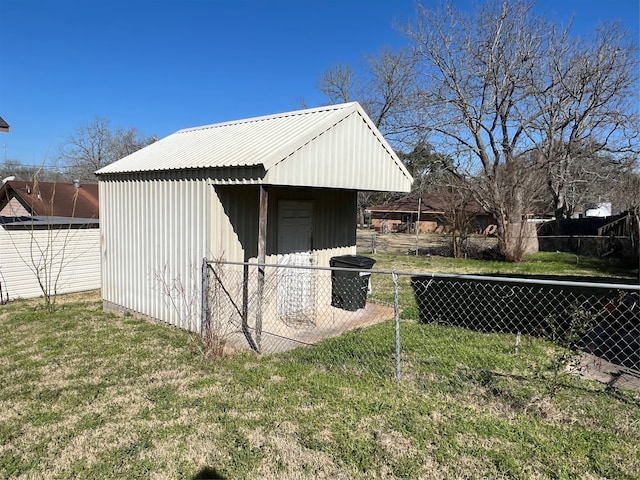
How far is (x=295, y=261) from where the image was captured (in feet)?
25.2

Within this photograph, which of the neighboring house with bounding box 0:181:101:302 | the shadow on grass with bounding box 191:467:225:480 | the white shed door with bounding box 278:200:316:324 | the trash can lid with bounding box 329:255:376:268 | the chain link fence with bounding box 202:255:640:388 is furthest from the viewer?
the neighboring house with bounding box 0:181:101:302

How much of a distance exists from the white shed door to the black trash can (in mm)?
577

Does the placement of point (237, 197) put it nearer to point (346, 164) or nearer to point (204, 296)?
point (204, 296)

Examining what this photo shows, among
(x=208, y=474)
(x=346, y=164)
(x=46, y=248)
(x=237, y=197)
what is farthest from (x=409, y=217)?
(x=208, y=474)

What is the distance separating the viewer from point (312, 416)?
3.78m

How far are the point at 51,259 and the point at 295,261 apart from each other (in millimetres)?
5741

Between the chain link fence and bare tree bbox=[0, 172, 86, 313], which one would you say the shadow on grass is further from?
bare tree bbox=[0, 172, 86, 313]

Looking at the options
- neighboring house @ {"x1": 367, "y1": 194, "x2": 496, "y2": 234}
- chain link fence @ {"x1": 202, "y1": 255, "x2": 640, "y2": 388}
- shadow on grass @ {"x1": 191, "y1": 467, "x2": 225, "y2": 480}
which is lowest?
shadow on grass @ {"x1": 191, "y1": 467, "x2": 225, "y2": 480}

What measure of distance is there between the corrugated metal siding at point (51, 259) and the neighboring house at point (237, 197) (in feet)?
8.18

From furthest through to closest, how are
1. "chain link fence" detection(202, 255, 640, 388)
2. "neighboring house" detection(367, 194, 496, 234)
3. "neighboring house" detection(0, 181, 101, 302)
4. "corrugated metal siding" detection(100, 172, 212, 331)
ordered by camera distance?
"neighboring house" detection(367, 194, 496, 234), "neighboring house" detection(0, 181, 101, 302), "corrugated metal siding" detection(100, 172, 212, 331), "chain link fence" detection(202, 255, 640, 388)

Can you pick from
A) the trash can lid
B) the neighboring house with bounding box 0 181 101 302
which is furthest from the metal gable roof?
the neighboring house with bounding box 0 181 101 302

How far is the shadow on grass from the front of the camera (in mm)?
2934

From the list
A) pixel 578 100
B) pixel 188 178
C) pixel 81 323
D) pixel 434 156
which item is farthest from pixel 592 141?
pixel 81 323

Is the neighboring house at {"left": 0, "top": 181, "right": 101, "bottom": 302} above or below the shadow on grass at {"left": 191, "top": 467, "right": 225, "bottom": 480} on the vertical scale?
above
